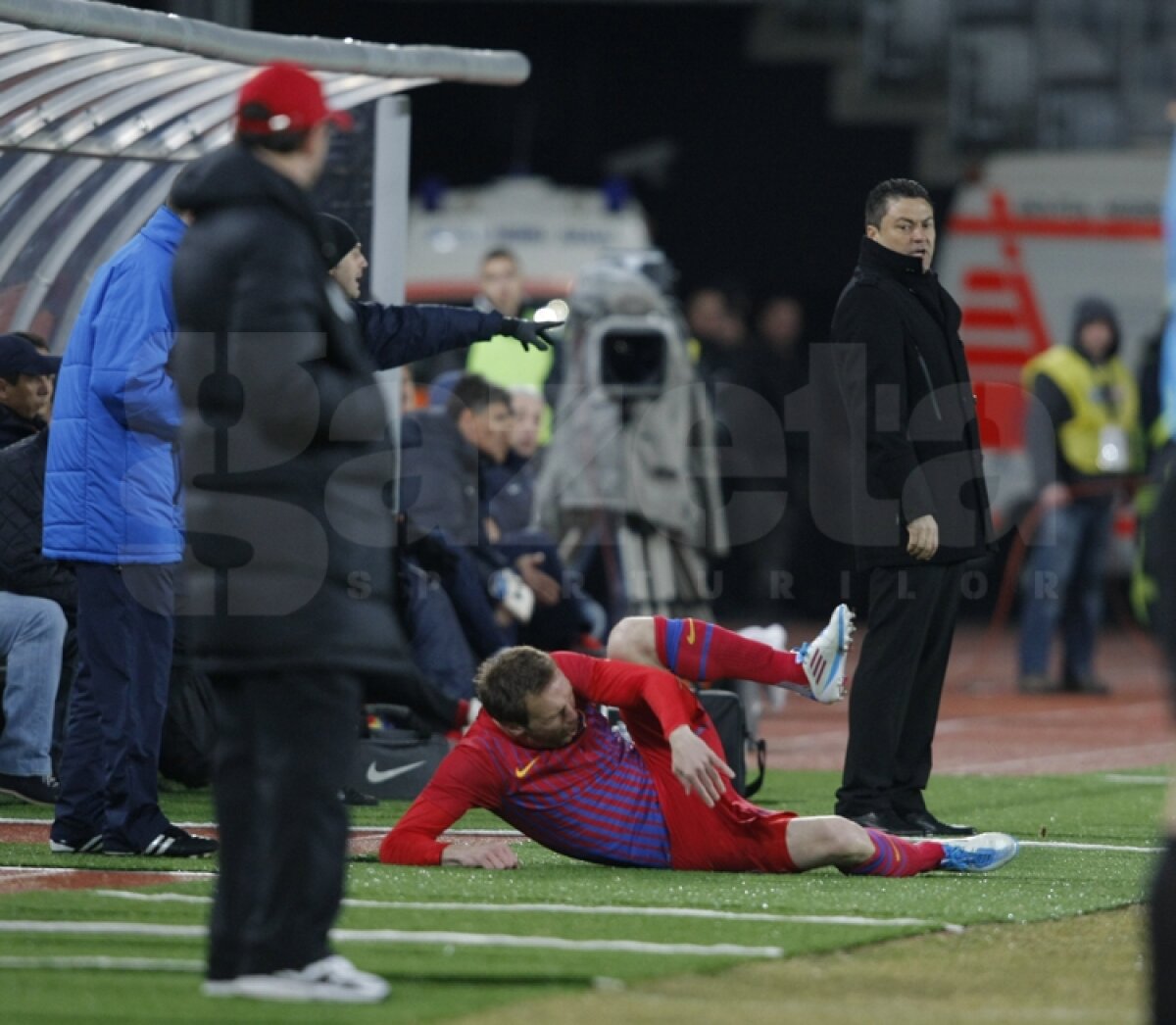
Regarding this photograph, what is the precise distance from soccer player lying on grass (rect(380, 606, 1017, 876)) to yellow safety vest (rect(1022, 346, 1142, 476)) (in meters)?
9.18

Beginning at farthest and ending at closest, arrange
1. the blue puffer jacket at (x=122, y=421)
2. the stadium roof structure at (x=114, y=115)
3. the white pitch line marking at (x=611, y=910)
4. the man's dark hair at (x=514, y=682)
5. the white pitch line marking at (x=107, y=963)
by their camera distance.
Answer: the stadium roof structure at (x=114, y=115) → the blue puffer jacket at (x=122, y=421) → the man's dark hair at (x=514, y=682) → the white pitch line marking at (x=611, y=910) → the white pitch line marking at (x=107, y=963)

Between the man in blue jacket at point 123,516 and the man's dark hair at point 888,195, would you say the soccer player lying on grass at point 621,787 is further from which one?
the man's dark hair at point 888,195

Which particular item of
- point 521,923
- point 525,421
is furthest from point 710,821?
point 525,421

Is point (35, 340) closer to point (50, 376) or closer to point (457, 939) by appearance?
point (50, 376)

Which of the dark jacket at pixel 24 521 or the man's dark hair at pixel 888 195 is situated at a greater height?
the man's dark hair at pixel 888 195

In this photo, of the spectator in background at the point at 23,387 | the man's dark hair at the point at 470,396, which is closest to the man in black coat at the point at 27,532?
the spectator in background at the point at 23,387

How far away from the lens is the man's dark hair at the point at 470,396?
1229 centimetres

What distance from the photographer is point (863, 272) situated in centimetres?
894

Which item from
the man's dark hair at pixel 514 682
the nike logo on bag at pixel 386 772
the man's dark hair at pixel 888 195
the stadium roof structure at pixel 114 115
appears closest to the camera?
the man's dark hair at pixel 514 682

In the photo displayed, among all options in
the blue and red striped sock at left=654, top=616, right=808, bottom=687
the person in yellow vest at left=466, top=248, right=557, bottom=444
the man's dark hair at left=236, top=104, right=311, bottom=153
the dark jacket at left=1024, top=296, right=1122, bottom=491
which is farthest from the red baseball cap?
the dark jacket at left=1024, top=296, right=1122, bottom=491

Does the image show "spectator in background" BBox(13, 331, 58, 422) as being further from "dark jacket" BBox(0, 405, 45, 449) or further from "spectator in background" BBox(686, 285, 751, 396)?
"spectator in background" BBox(686, 285, 751, 396)

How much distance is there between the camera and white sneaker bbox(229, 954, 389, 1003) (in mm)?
5289

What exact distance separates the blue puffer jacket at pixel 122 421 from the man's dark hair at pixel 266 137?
7.82 feet

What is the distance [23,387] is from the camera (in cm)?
973
